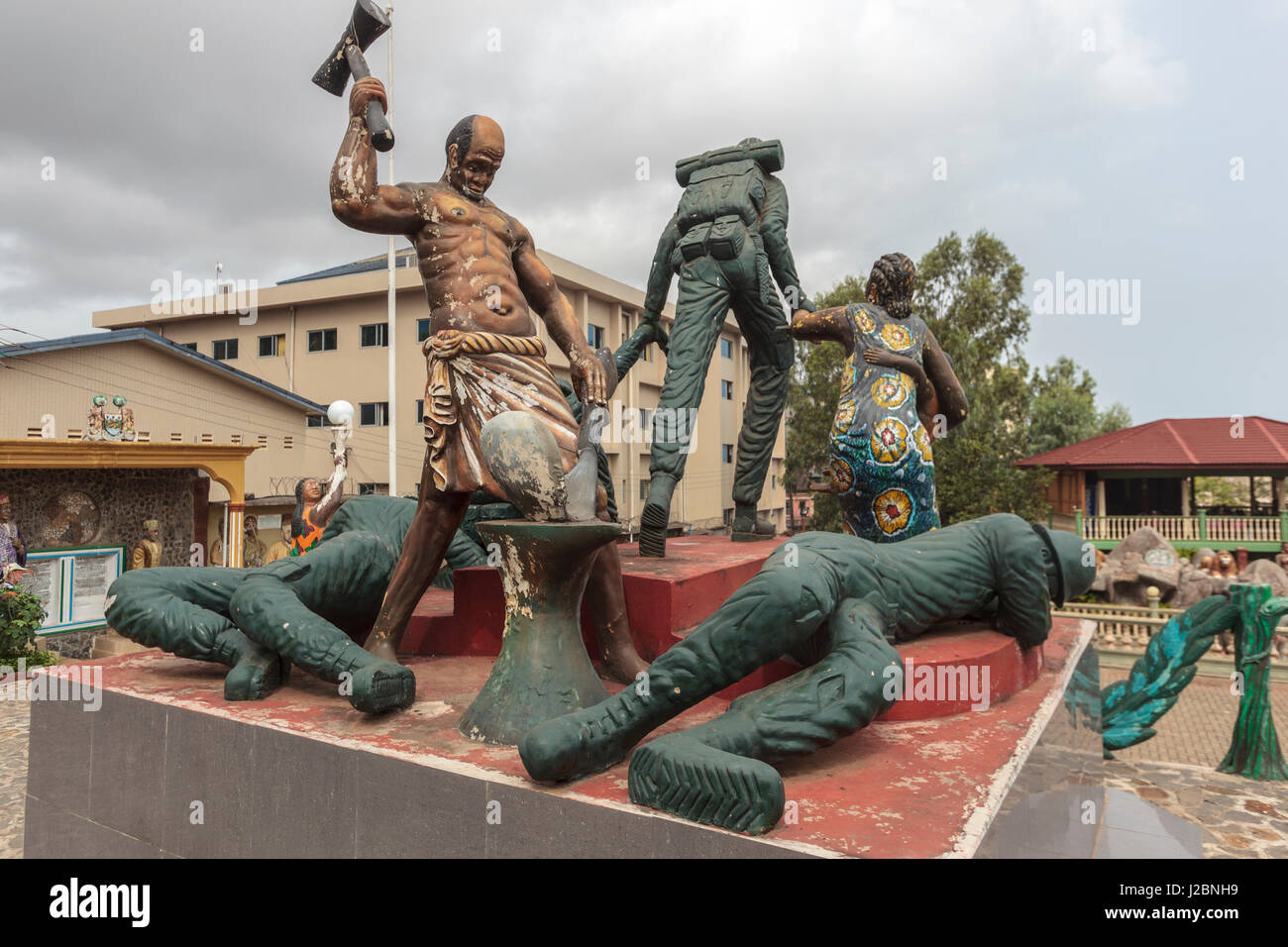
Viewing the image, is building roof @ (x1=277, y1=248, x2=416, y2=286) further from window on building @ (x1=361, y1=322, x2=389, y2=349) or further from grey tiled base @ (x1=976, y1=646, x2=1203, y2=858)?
grey tiled base @ (x1=976, y1=646, x2=1203, y2=858)

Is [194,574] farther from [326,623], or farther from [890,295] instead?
[890,295]

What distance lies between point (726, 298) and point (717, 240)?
0.98 ft

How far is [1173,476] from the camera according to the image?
20.2 m

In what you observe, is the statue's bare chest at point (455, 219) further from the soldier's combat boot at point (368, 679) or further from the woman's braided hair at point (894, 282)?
the woman's braided hair at point (894, 282)

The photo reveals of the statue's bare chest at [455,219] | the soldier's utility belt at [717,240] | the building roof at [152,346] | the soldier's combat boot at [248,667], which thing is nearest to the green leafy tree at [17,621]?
the building roof at [152,346]

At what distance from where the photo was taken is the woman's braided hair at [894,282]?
357cm

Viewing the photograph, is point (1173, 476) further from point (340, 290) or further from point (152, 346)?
point (152, 346)

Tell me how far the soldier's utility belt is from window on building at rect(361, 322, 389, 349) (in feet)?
52.5

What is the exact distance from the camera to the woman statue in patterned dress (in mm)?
3363

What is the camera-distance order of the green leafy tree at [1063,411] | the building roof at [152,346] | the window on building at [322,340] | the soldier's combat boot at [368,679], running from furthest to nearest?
the green leafy tree at [1063,411] < the window on building at [322,340] < the building roof at [152,346] < the soldier's combat boot at [368,679]

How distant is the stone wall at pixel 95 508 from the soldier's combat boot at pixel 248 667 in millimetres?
9147

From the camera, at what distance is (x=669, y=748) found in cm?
178

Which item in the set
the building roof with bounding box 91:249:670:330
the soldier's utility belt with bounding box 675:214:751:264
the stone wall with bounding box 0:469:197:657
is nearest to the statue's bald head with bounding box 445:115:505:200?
the soldier's utility belt with bounding box 675:214:751:264

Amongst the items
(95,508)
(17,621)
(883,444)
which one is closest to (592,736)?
(883,444)
